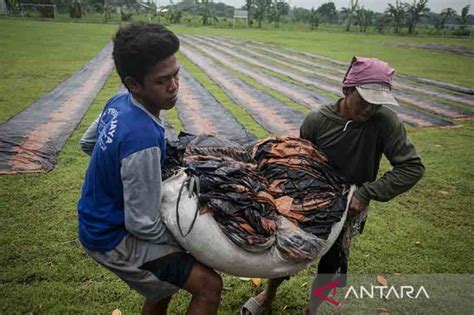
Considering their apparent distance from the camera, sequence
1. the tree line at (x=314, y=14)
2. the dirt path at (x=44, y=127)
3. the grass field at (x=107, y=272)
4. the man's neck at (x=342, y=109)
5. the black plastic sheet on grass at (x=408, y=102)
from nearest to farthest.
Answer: the man's neck at (x=342, y=109) → the grass field at (x=107, y=272) → the dirt path at (x=44, y=127) → the black plastic sheet on grass at (x=408, y=102) → the tree line at (x=314, y=14)

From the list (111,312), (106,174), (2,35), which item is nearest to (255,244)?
(106,174)

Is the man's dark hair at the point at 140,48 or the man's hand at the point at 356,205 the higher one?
the man's dark hair at the point at 140,48

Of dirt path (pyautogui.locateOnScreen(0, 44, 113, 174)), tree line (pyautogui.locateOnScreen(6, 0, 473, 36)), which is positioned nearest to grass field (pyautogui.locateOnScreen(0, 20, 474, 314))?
dirt path (pyautogui.locateOnScreen(0, 44, 113, 174))

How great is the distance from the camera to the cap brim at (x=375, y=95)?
209 cm

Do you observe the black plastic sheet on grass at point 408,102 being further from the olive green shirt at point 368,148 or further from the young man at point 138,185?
the young man at point 138,185

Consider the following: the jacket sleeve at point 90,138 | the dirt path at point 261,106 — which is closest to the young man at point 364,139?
the jacket sleeve at point 90,138

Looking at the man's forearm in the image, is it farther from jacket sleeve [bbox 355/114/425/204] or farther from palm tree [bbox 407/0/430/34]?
palm tree [bbox 407/0/430/34]

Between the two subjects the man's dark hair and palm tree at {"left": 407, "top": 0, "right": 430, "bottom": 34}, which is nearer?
the man's dark hair

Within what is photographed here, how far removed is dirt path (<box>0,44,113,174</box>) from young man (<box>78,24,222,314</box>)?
3521mm

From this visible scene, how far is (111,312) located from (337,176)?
5.96ft

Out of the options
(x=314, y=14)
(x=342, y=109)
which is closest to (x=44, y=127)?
(x=342, y=109)

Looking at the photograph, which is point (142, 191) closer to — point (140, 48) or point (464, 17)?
point (140, 48)

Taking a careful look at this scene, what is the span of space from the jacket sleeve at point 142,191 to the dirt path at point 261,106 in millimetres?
5209

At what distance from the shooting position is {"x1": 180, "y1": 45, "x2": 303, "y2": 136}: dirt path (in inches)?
280
